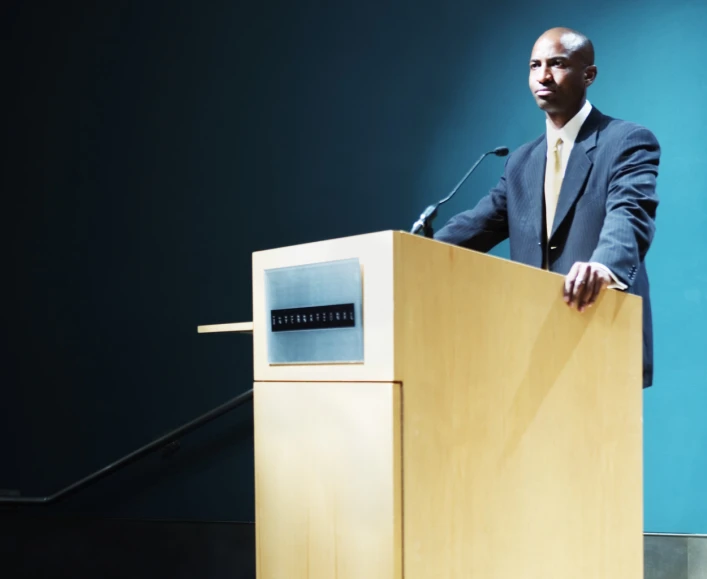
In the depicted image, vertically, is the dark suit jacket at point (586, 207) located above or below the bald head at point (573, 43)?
below

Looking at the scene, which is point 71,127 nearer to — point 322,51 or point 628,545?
point 322,51

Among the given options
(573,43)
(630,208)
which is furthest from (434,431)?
(573,43)

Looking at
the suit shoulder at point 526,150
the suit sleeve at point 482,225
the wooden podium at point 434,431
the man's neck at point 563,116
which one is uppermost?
the man's neck at point 563,116

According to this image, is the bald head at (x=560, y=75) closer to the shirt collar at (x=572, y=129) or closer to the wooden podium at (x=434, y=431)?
the shirt collar at (x=572, y=129)

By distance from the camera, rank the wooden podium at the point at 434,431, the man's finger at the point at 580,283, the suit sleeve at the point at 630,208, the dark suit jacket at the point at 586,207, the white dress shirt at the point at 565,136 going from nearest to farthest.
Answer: the wooden podium at the point at 434,431
the man's finger at the point at 580,283
the suit sleeve at the point at 630,208
the dark suit jacket at the point at 586,207
the white dress shirt at the point at 565,136

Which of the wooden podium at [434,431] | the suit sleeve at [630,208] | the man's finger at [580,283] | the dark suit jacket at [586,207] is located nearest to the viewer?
the wooden podium at [434,431]

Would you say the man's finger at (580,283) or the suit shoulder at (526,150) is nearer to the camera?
the man's finger at (580,283)

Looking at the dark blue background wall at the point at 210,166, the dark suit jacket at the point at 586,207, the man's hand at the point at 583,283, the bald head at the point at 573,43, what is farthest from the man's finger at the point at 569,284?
the dark blue background wall at the point at 210,166

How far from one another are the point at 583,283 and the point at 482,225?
59cm

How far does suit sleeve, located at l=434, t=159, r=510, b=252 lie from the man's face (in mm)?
210

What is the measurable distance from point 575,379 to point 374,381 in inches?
Answer: 19.0

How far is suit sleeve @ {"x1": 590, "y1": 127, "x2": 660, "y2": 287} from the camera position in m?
1.45

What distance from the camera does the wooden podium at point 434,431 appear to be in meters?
1.02

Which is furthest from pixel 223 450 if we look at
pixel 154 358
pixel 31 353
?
pixel 31 353
